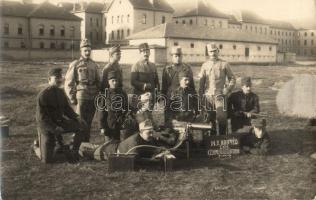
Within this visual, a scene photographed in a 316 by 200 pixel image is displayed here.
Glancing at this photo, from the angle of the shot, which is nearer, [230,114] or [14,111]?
[230,114]

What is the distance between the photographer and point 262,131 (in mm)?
7008

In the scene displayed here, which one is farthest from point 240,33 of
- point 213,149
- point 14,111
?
point 213,149

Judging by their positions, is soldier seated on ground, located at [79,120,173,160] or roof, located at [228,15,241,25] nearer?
soldier seated on ground, located at [79,120,173,160]

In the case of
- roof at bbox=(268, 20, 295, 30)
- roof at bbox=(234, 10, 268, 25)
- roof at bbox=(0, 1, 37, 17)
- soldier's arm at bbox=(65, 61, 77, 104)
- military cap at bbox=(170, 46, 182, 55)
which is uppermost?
roof at bbox=(234, 10, 268, 25)

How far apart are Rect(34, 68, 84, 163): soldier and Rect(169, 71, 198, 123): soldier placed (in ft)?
5.65

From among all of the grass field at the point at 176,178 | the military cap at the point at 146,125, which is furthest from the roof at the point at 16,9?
the military cap at the point at 146,125

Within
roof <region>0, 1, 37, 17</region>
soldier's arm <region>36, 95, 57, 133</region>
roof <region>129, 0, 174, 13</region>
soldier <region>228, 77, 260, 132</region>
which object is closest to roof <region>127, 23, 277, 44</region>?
roof <region>0, 1, 37, 17</region>

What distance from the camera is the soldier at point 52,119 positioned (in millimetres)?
6133

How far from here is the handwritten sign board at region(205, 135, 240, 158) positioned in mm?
6590

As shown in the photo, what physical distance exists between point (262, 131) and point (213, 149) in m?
1.02

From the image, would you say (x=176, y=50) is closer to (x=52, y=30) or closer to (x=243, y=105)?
(x=243, y=105)

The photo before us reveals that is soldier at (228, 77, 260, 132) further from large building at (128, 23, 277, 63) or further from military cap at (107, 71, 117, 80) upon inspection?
large building at (128, 23, 277, 63)

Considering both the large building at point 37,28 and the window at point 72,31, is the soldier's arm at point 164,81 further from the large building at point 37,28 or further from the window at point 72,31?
the window at point 72,31

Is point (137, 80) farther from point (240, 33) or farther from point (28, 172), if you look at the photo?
point (240, 33)
